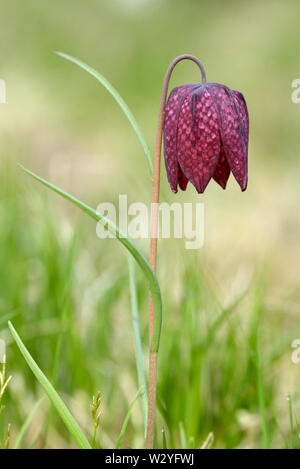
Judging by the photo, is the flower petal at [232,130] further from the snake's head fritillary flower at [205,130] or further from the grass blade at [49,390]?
the grass blade at [49,390]

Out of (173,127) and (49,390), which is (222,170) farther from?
(49,390)

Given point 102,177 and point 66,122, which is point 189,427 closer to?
point 102,177

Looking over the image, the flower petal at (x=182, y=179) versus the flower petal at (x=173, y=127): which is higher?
the flower petal at (x=173, y=127)

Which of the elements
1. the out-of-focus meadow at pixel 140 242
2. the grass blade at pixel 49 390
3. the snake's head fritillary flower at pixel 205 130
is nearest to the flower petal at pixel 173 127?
the snake's head fritillary flower at pixel 205 130

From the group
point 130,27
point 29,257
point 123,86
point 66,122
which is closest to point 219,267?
point 29,257

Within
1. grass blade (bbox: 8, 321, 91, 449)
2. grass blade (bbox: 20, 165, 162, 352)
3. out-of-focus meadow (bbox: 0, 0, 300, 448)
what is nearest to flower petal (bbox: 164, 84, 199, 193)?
grass blade (bbox: 20, 165, 162, 352)

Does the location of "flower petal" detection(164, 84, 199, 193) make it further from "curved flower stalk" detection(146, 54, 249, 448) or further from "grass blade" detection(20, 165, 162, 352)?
"grass blade" detection(20, 165, 162, 352)

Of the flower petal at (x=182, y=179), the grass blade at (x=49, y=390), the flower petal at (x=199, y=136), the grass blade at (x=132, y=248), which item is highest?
the flower petal at (x=199, y=136)

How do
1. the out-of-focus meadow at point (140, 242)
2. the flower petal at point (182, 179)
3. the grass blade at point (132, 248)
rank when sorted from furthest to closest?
the out-of-focus meadow at point (140, 242)
the flower petal at point (182, 179)
the grass blade at point (132, 248)

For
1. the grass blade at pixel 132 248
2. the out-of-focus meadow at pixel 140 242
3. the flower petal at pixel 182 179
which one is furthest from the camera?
the out-of-focus meadow at pixel 140 242
